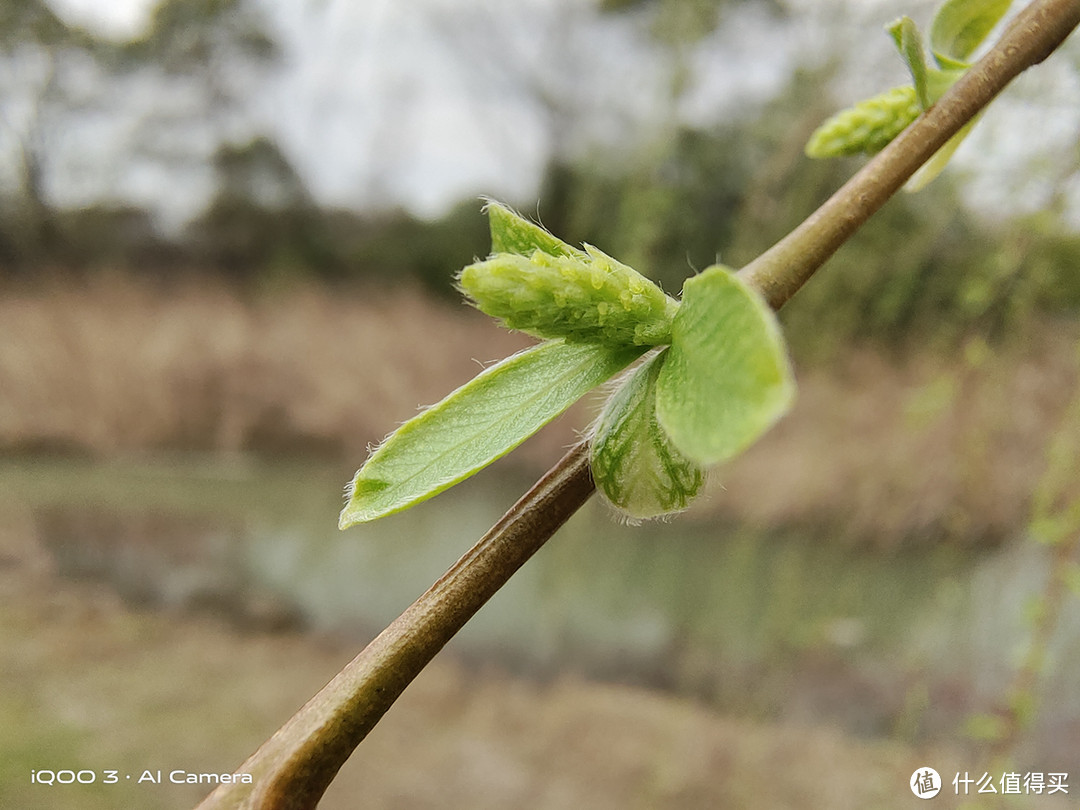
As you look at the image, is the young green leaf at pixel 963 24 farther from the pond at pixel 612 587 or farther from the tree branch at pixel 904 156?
the pond at pixel 612 587

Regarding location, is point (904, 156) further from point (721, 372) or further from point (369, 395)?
point (369, 395)

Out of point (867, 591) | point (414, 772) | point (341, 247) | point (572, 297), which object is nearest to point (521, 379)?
point (572, 297)

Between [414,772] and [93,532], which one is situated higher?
[93,532]

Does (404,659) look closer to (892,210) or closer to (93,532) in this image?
(892,210)

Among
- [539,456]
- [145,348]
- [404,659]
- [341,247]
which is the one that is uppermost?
[341,247]

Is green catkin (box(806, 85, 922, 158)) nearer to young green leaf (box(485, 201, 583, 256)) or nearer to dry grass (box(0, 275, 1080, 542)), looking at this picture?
young green leaf (box(485, 201, 583, 256))

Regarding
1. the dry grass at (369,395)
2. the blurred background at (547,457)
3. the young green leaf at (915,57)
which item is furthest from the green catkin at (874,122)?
the dry grass at (369,395)

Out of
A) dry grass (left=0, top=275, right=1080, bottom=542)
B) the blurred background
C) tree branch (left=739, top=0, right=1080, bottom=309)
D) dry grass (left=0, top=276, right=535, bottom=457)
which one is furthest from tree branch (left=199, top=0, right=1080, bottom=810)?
dry grass (left=0, top=276, right=535, bottom=457)
